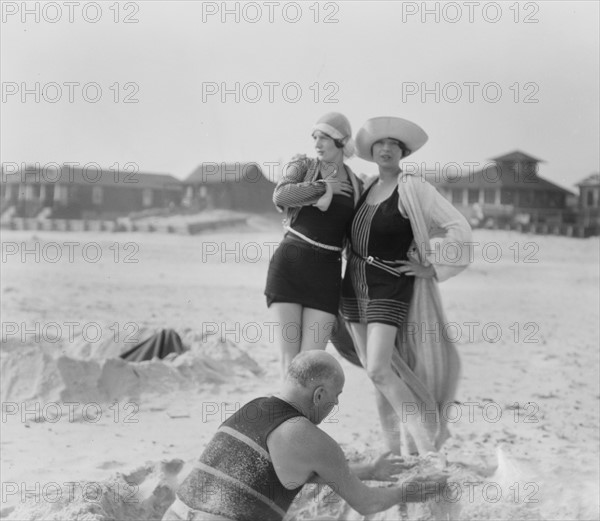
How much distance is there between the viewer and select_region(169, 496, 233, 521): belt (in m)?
2.53

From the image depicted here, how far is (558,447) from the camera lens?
508cm

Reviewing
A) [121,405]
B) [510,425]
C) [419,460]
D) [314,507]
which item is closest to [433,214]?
[419,460]

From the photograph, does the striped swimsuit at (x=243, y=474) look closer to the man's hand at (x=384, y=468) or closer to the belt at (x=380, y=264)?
the man's hand at (x=384, y=468)

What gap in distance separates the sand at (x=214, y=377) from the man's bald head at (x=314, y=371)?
1298 millimetres

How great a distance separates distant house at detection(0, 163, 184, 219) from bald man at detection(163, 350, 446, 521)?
810 cm

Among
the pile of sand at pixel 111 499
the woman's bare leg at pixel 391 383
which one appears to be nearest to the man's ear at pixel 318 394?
the pile of sand at pixel 111 499

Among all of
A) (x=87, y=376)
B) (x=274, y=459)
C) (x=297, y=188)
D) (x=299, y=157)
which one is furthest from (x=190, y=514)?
(x=87, y=376)

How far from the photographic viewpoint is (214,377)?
659cm

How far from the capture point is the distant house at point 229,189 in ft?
31.7

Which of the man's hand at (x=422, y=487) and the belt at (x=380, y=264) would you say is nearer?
the man's hand at (x=422, y=487)

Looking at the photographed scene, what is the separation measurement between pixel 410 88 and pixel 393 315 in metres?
3.81

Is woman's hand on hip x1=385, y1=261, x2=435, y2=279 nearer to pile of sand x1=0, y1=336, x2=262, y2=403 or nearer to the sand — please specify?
the sand

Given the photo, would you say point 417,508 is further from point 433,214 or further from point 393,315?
point 433,214

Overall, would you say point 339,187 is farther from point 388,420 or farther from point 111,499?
point 111,499
